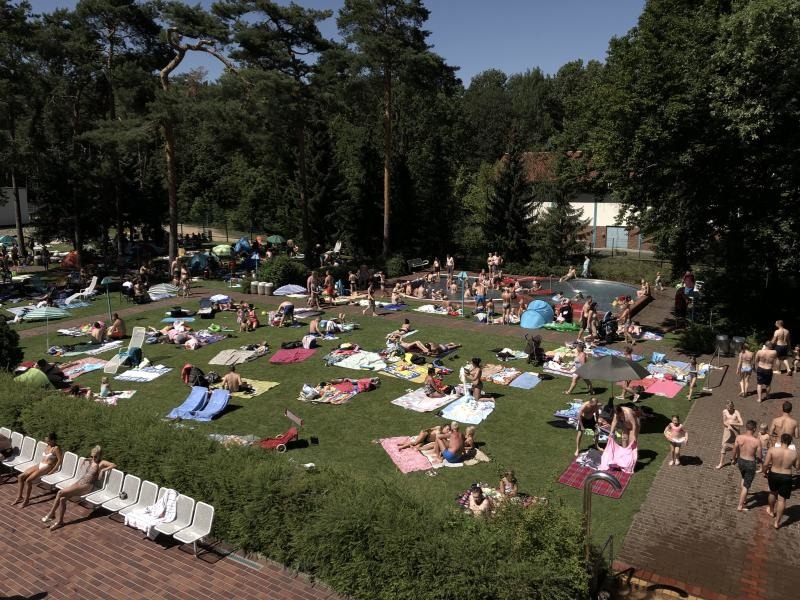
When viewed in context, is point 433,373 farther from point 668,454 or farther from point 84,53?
point 84,53

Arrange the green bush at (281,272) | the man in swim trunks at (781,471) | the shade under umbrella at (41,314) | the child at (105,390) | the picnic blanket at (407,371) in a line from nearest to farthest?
the man in swim trunks at (781,471)
the child at (105,390)
the picnic blanket at (407,371)
the shade under umbrella at (41,314)
the green bush at (281,272)

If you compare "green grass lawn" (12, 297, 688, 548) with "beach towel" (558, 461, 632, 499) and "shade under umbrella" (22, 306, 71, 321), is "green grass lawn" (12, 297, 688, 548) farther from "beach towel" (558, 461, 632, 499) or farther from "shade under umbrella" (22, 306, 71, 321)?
"shade under umbrella" (22, 306, 71, 321)

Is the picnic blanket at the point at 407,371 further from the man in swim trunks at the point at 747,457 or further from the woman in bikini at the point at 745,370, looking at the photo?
the man in swim trunks at the point at 747,457

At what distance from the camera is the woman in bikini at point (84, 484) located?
33.8 feet

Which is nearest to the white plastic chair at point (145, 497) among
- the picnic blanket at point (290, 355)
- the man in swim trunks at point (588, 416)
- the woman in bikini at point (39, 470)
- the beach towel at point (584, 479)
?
the woman in bikini at point (39, 470)

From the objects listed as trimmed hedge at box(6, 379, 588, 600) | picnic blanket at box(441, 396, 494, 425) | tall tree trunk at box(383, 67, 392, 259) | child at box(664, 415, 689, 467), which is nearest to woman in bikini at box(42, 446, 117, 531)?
trimmed hedge at box(6, 379, 588, 600)

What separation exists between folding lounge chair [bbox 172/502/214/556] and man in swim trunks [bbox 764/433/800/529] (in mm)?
9050

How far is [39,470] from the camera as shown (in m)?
11.0

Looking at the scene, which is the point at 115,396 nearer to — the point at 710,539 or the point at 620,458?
the point at 620,458

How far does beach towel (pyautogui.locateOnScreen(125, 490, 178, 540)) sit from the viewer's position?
9.59 m

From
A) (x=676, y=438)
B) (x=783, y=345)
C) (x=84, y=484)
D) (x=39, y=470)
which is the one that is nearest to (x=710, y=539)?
(x=676, y=438)

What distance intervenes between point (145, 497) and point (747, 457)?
1027 centimetres

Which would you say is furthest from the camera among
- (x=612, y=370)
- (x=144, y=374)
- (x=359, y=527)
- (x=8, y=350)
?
(x=144, y=374)

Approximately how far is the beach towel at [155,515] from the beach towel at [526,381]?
33.1ft
